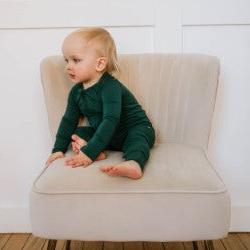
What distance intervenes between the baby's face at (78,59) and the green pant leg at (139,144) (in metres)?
0.24

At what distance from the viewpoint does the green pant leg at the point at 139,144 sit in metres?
1.06

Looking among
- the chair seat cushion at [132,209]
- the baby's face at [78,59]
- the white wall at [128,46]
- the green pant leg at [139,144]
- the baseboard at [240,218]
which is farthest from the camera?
the baseboard at [240,218]

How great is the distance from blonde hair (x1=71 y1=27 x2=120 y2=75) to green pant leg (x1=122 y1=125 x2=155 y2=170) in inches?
9.0

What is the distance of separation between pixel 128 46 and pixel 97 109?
14.8 inches

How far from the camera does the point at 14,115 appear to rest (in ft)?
5.14

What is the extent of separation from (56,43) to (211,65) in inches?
23.8

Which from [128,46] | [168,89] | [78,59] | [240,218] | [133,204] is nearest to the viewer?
[133,204]

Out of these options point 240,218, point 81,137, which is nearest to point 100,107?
point 81,137

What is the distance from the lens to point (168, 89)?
131 centimetres

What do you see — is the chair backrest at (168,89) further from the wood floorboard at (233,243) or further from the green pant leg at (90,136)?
the wood floorboard at (233,243)

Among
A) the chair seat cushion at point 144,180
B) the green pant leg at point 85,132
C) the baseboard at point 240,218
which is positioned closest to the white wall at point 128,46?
the baseboard at point 240,218

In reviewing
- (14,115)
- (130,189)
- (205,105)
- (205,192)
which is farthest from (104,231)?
(14,115)

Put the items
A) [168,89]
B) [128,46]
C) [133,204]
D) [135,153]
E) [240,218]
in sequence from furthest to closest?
[240,218] → [128,46] → [168,89] → [135,153] → [133,204]

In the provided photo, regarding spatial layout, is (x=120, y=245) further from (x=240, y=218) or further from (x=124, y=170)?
(x=124, y=170)
